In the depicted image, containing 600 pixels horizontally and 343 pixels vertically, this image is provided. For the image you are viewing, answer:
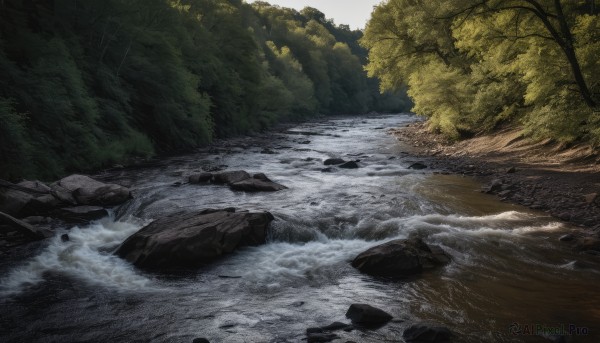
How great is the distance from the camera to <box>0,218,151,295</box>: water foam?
8492 millimetres

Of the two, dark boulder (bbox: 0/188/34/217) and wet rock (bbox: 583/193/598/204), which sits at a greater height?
dark boulder (bbox: 0/188/34/217)

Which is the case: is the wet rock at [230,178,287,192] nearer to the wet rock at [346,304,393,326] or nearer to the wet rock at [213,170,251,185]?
the wet rock at [213,170,251,185]

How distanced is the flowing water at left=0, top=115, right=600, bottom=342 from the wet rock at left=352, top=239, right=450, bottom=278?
0.33 m

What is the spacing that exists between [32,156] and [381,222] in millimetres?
12270

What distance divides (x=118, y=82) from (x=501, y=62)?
2041cm

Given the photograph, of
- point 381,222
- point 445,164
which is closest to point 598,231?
point 381,222

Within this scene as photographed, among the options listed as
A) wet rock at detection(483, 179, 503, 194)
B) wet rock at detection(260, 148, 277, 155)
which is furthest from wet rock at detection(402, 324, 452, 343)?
wet rock at detection(260, 148, 277, 155)

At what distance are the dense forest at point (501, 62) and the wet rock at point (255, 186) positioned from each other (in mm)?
8690

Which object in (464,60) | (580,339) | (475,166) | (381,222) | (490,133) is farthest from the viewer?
(464,60)

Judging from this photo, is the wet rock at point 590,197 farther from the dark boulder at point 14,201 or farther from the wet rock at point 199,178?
the dark boulder at point 14,201

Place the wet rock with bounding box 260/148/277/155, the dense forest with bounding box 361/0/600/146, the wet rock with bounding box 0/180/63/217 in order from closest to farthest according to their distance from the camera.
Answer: the wet rock with bounding box 0/180/63/217 → the dense forest with bounding box 361/0/600/146 → the wet rock with bounding box 260/148/277/155

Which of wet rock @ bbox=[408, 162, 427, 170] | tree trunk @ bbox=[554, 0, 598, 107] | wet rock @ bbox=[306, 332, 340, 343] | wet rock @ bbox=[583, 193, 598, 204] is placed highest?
tree trunk @ bbox=[554, 0, 598, 107]

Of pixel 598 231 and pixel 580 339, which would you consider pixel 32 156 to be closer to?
pixel 580 339

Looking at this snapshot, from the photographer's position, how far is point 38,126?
677 inches
